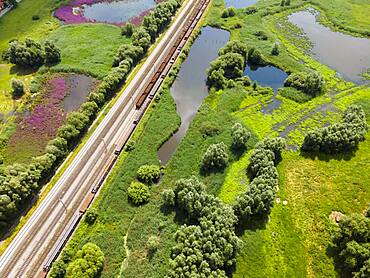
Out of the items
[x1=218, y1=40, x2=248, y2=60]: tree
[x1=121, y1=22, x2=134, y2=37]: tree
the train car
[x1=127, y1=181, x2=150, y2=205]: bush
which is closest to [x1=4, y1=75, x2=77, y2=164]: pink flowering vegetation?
the train car

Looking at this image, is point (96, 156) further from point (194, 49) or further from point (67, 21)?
point (67, 21)

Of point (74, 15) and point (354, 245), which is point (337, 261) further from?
point (74, 15)

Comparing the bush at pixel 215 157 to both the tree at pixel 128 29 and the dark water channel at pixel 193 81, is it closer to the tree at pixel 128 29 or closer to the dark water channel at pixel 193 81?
the dark water channel at pixel 193 81

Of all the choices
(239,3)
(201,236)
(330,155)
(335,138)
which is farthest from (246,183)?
(239,3)

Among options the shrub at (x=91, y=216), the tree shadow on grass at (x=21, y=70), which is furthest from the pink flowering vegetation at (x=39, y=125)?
the shrub at (x=91, y=216)

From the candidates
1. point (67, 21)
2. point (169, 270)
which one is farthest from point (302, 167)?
point (67, 21)

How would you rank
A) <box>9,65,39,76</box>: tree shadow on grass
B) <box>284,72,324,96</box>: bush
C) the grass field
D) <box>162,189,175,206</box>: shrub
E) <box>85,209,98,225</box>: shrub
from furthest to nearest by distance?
<box>9,65,39,76</box>: tree shadow on grass
<box>284,72,324,96</box>: bush
<box>162,189,175,206</box>: shrub
<box>85,209,98,225</box>: shrub
the grass field

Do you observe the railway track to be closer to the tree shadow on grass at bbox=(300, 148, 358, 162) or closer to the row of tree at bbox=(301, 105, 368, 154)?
the row of tree at bbox=(301, 105, 368, 154)
